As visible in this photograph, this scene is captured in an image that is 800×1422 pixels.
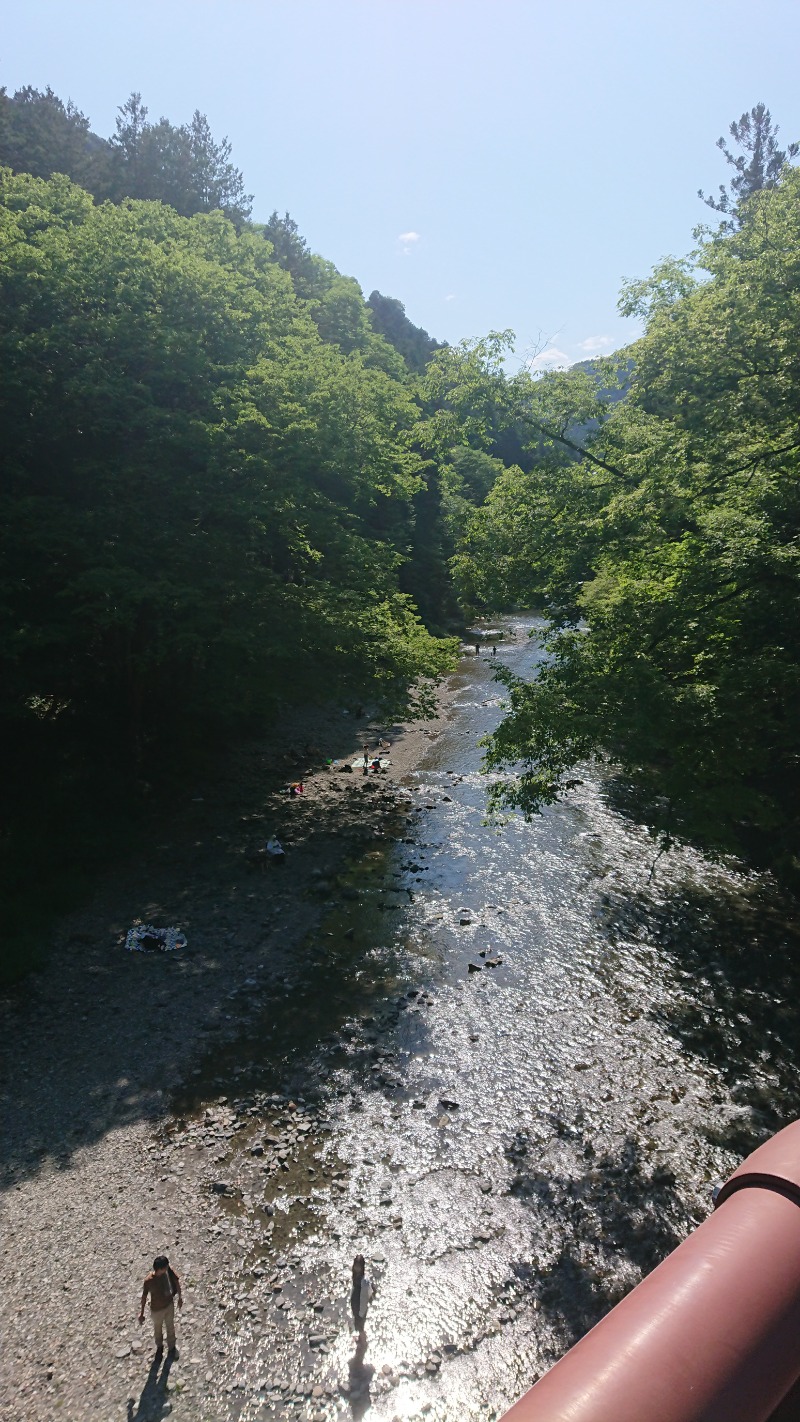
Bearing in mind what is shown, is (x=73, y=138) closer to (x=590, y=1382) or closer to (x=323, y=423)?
(x=323, y=423)

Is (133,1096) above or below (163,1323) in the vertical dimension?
below

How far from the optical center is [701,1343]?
9.40 feet

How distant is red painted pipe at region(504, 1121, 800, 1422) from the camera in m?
2.69

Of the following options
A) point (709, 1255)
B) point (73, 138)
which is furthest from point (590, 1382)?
point (73, 138)

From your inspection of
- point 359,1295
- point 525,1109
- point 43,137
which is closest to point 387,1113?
point 525,1109

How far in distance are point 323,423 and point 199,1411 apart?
81.1 feet

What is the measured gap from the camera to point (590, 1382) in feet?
9.02

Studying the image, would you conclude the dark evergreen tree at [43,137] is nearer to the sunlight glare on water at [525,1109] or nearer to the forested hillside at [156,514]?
the forested hillside at [156,514]

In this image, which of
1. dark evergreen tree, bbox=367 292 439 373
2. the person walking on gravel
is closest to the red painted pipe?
the person walking on gravel

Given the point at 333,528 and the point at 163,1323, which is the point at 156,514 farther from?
the point at 163,1323

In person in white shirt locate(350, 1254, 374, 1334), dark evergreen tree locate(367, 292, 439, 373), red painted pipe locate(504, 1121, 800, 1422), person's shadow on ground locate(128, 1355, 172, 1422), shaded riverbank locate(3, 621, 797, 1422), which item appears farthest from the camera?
dark evergreen tree locate(367, 292, 439, 373)

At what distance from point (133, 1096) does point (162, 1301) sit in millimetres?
4775

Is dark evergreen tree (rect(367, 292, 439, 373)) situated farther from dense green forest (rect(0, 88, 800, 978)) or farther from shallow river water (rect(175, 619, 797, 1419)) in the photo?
shallow river water (rect(175, 619, 797, 1419))

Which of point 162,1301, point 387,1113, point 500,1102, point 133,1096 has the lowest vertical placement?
point 133,1096
